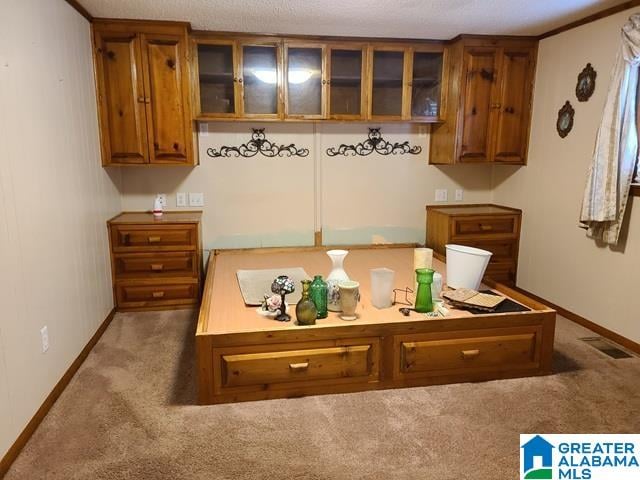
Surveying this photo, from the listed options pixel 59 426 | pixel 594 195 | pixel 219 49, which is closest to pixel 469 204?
pixel 594 195

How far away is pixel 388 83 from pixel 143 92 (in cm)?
192

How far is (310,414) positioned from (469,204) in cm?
288

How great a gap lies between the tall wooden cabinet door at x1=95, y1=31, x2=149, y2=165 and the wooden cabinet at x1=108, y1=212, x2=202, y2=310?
0.52 metres

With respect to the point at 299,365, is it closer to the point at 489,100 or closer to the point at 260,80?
the point at 260,80

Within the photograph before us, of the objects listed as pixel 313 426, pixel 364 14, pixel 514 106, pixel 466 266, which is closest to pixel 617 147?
pixel 514 106

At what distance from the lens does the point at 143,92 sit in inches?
135

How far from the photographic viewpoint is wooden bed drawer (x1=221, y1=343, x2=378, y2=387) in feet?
7.39

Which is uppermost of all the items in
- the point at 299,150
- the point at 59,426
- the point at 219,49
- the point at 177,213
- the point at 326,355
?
the point at 219,49

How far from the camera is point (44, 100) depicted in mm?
2396

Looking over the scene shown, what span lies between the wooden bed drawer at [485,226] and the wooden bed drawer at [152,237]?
7.14 ft

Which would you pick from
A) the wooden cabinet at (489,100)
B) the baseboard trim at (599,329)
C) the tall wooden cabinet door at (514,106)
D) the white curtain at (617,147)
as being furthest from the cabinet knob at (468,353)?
the tall wooden cabinet door at (514,106)

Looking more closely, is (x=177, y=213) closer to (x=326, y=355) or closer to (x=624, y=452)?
(x=326, y=355)

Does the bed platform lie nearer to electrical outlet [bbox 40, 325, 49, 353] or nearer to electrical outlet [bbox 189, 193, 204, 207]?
electrical outlet [bbox 40, 325, 49, 353]

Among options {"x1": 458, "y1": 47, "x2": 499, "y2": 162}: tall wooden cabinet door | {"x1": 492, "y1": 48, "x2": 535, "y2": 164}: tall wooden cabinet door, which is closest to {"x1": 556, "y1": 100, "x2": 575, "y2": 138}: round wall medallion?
{"x1": 492, "y1": 48, "x2": 535, "y2": 164}: tall wooden cabinet door
